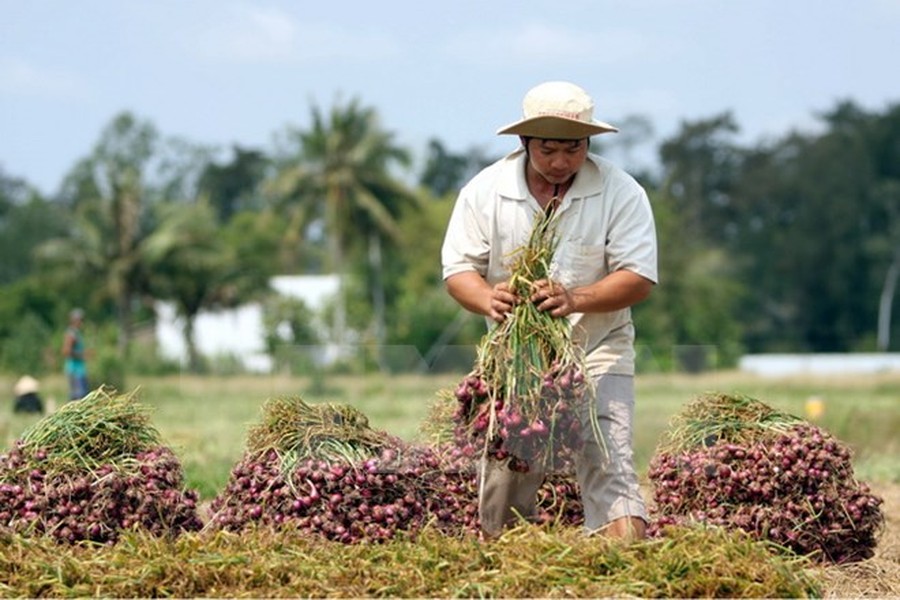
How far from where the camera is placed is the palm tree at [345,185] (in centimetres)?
6681

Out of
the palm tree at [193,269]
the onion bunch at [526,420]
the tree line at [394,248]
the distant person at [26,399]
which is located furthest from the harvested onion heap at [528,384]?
the palm tree at [193,269]

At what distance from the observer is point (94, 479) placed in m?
6.87

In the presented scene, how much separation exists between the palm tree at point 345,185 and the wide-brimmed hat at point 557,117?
2336 inches

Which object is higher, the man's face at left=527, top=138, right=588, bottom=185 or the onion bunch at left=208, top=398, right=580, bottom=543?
the man's face at left=527, top=138, right=588, bottom=185

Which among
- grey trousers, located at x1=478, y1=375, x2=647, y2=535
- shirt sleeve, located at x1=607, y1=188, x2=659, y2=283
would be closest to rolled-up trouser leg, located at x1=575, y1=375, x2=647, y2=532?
grey trousers, located at x1=478, y1=375, x2=647, y2=535

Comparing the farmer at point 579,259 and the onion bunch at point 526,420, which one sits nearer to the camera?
the onion bunch at point 526,420

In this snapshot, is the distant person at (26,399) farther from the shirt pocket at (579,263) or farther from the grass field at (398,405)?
the shirt pocket at (579,263)

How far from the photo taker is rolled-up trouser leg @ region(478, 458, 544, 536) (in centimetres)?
676

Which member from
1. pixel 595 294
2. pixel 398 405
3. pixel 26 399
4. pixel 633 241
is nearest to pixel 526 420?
pixel 595 294

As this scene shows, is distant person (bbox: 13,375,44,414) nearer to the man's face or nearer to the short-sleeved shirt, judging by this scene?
the short-sleeved shirt

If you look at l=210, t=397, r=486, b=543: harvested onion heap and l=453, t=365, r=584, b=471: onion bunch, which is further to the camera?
l=210, t=397, r=486, b=543: harvested onion heap

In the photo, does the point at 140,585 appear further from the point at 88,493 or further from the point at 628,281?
the point at 628,281

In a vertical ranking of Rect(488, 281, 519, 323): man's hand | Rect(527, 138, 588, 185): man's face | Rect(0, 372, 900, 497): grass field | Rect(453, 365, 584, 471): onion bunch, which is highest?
Rect(527, 138, 588, 185): man's face

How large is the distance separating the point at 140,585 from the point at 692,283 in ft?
213
